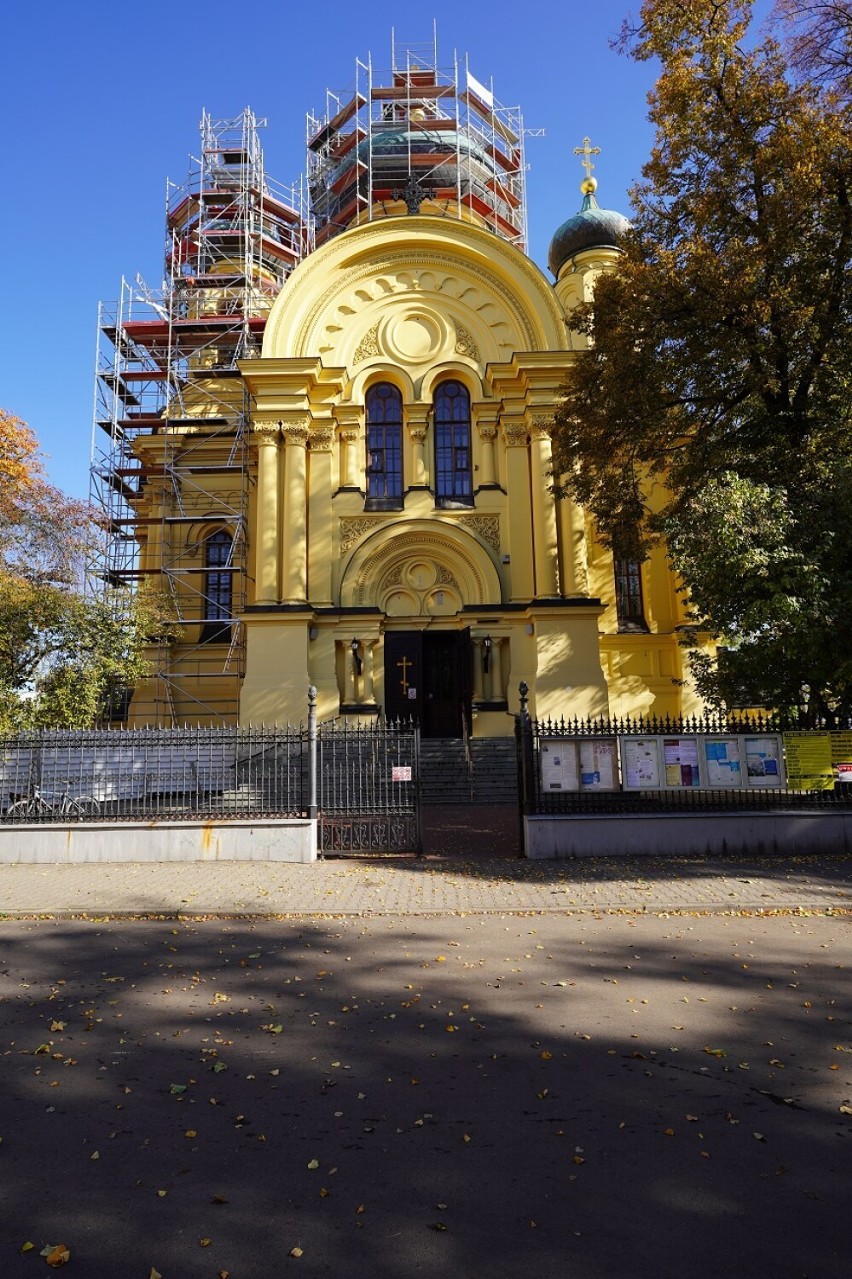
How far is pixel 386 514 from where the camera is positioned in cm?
2380

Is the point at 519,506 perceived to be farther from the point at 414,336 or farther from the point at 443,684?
the point at 414,336

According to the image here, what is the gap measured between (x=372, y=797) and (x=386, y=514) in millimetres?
12373

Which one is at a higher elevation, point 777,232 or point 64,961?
point 777,232

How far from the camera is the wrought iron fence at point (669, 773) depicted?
12.2 metres

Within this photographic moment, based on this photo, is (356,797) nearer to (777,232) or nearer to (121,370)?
(777,232)

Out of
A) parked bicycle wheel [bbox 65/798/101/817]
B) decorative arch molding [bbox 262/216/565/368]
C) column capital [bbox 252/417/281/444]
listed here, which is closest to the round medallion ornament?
decorative arch molding [bbox 262/216/565/368]

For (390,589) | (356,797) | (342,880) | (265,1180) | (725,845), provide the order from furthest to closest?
(390,589)
(356,797)
(725,845)
(342,880)
(265,1180)

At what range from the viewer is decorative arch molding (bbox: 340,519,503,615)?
76.6 feet

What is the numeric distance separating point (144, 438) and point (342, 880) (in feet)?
66.0

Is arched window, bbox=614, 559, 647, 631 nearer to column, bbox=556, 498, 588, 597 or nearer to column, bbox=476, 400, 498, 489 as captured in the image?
column, bbox=556, 498, 588, 597

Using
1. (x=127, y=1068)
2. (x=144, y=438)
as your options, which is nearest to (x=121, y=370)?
(x=144, y=438)

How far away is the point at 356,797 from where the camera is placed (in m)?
13.1

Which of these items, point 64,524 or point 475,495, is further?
point 475,495

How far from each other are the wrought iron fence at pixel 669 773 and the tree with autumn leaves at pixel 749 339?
1279mm
